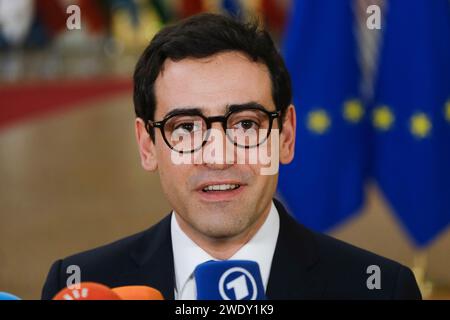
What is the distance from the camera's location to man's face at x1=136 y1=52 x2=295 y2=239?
3.99 feet

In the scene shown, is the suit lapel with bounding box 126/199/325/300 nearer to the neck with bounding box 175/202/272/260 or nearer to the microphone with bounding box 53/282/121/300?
the neck with bounding box 175/202/272/260

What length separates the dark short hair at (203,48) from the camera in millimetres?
1277

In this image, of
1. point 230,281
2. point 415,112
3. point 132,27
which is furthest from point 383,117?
point 132,27

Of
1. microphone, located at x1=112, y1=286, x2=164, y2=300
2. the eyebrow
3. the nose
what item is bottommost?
microphone, located at x1=112, y1=286, x2=164, y2=300

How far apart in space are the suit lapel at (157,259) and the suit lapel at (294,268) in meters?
0.15

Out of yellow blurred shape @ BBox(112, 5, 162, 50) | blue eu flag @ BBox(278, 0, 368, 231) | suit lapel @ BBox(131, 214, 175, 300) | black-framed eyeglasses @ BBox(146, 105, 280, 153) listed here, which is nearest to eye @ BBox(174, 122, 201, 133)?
black-framed eyeglasses @ BBox(146, 105, 280, 153)

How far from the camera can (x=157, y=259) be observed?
140 cm

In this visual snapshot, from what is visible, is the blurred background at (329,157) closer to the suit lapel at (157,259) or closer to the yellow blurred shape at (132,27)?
the suit lapel at (157,259)

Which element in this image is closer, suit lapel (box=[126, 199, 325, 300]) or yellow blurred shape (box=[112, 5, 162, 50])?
suit lapel (box=[126, 199, 325, 300])

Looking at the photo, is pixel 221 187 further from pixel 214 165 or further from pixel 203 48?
pixel 203 48

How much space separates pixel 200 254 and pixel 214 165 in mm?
186

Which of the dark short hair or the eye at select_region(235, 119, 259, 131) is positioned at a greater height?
the dark short hair

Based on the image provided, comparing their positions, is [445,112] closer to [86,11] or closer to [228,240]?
[228,240]

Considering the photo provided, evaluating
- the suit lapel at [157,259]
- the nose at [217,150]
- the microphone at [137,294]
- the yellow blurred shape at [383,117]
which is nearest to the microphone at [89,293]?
the microphone at [137,294]
